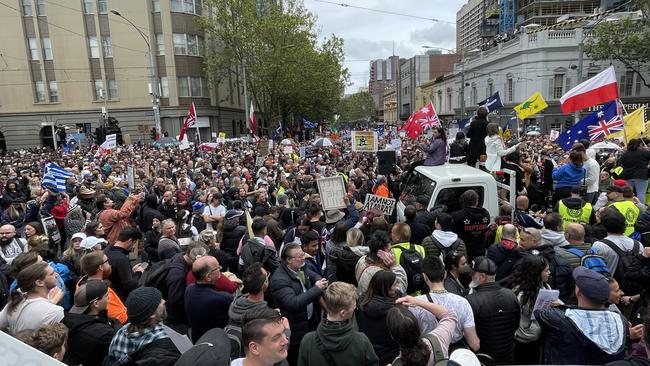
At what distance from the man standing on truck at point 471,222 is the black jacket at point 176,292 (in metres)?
3.69

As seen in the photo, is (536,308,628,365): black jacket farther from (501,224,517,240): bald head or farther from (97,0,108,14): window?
(97,0,108,14): window

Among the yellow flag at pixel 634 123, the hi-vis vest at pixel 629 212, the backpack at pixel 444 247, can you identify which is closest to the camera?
the backpack at pixel 444 247

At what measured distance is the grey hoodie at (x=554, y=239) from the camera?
15.1 feet

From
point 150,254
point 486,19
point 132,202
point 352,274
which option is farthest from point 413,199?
point 486,19

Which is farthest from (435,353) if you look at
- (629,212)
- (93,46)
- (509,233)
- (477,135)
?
(93,46)

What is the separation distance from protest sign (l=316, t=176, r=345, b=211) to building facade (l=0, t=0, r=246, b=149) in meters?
33.7

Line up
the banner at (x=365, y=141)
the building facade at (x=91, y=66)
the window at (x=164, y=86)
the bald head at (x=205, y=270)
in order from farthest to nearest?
1. the window at (x=164, y=86)
2. the building facade at (x=91, y=66)
3. the banner at (x=365, y=141)
4. the bald head at (x=205, y=270)

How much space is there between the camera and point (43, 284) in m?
3.61

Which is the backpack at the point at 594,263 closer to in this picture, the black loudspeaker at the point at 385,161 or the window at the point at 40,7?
the black loudspeaker at the point at 385,161

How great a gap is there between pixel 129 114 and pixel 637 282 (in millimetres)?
41755

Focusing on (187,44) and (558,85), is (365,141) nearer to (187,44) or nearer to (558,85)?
(187,44)

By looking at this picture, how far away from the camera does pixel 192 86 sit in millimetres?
40000

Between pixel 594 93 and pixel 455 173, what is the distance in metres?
5.08

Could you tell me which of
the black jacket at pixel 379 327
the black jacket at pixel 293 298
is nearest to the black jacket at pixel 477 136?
the black jacket at pixel 293 298
